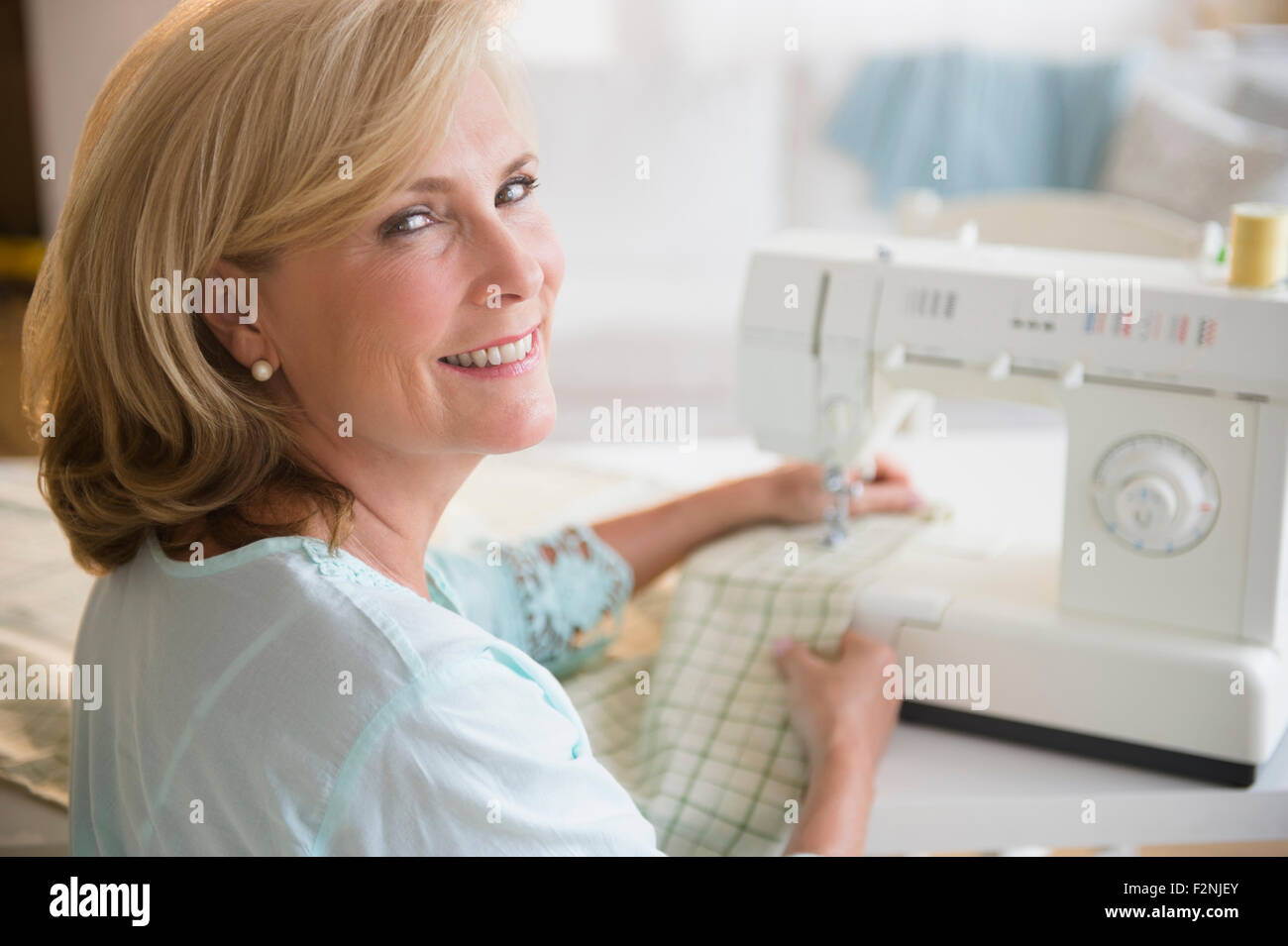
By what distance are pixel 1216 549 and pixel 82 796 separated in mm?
1077

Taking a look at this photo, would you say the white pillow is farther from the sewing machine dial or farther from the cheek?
the cheek

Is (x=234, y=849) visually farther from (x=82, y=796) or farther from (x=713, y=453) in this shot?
(x=713, y=453)

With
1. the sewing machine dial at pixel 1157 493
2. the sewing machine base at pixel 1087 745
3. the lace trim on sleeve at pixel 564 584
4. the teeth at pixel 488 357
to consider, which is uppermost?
the teeth at pixel 488 357

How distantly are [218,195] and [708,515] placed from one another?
0.82 meters

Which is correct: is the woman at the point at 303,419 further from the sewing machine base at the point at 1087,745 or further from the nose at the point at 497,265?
the sewing machine base at the point at 1087,745

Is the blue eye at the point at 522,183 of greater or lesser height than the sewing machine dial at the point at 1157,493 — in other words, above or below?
above

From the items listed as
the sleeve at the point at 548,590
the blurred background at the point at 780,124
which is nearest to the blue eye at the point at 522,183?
the sleeve at the point at 548,590

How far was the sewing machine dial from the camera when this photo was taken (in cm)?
131

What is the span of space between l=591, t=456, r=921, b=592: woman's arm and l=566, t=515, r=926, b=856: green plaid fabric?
0.02m

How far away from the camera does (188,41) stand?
38.4 inches

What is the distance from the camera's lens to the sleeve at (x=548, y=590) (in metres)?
1.45

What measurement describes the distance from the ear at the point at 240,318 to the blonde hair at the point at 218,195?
1cm

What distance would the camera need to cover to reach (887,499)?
1.70 m

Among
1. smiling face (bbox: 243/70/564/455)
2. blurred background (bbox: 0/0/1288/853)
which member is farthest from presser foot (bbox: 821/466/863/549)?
blurred background (bbox: 0/0/1288/853)
